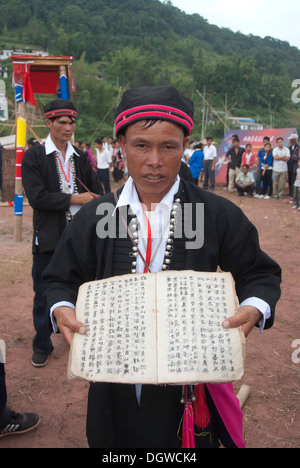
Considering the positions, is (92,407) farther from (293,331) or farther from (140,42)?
(140,42)

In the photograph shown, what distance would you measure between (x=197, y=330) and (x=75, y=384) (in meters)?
2.19

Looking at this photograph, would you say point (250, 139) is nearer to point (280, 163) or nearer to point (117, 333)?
point (280, 163)

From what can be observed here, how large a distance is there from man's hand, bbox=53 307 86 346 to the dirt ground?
1466 mm

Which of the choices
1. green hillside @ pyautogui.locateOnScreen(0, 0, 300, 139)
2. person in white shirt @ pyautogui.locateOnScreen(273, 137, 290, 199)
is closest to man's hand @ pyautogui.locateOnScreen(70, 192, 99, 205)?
person in white shirt @ pyautogui.locateOnScreen(273, 137, 290, 199)

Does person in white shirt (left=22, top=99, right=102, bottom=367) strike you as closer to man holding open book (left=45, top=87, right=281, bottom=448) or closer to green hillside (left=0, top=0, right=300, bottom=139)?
man holding open book (left=45, top=87, right=281, bottom=448)

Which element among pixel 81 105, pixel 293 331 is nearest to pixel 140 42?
pixel 81 105

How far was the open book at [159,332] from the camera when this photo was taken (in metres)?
1.19

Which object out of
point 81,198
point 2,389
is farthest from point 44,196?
point 2,389

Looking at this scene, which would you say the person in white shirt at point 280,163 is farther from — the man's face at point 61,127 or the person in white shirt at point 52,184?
the man's face at point 61,127

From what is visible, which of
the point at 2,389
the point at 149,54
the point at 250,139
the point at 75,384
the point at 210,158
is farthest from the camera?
the point at 149,54

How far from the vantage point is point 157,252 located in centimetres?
153

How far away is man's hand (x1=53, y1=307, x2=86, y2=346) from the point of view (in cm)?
129

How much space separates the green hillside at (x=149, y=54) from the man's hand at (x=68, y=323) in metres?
34.1

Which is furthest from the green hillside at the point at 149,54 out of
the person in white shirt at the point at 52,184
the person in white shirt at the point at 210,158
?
the person in white shirt at the point at 52,184
